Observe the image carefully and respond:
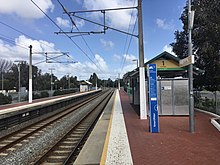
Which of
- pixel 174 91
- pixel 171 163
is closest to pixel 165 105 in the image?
pixel 174 91

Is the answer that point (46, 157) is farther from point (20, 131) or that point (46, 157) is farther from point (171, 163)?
point (20, 131)

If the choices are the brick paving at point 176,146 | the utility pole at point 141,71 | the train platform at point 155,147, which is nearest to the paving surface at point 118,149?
the train platform at point 155,147

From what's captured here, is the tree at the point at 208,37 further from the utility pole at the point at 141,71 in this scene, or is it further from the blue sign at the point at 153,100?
the blue sign at the point at 153,100

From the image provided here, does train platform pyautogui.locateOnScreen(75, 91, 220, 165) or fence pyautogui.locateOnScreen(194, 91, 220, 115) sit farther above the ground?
fence pyautogui.locateOnScreen(194, 91, 220, 115)

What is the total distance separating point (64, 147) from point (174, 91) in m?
7.95

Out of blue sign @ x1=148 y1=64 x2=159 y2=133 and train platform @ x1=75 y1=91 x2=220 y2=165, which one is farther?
blue sign @ x1=148 y1=64 x2=159 y2=133

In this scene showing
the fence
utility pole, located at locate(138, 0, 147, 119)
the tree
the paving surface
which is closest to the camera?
the paving surface

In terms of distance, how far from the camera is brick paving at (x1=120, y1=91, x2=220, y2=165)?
19.6 feet

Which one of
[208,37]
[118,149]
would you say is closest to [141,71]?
[208,37]

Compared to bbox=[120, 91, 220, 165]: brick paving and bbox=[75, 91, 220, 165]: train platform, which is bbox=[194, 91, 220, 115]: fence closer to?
bbox=[120, 91, 220, 165]: brick paving

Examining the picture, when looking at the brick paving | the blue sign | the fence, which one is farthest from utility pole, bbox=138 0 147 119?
the fence

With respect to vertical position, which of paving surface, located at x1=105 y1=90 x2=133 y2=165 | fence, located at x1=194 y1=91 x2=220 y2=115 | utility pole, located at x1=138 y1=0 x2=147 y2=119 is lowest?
paving surface, located at x1=105 y1=90 x2=133 y2=165

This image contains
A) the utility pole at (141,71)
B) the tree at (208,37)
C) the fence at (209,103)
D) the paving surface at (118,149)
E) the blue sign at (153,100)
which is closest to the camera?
the paving surface at (118,149)

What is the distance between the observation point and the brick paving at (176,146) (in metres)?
5.96
